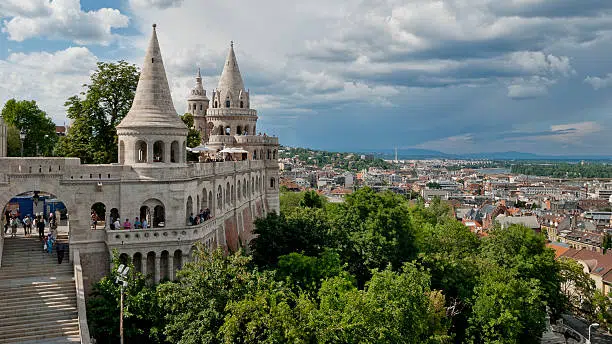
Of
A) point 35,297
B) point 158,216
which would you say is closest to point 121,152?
point 158,216

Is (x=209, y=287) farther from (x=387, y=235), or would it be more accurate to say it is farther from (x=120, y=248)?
(x=387, y=235)

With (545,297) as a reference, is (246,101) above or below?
above

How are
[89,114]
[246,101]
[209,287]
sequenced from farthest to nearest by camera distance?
[246,101], [89,114], [209,287]

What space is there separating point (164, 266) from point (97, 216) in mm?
8753

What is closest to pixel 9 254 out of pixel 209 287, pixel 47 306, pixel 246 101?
pixel 47 306

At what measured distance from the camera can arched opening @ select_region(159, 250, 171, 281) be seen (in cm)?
3568

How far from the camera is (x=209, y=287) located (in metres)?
31.0

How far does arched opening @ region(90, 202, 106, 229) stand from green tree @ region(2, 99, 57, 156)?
78.2 feet

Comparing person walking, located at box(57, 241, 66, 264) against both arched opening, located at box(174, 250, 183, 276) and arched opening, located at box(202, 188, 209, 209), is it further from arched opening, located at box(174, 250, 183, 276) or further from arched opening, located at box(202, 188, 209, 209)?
arched opening, located at box(202, 188, 209, 209)

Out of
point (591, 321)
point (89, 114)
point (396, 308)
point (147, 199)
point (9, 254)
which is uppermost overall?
point (89, 114)

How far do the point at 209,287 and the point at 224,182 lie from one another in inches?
715

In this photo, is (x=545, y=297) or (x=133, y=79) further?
(x=545, y=297)

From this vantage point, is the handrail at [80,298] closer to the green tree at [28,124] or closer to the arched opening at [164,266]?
the arched opening at [164,266]

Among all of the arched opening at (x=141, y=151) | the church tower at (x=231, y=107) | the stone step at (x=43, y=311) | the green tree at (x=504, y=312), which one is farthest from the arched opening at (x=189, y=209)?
the church tower at (x=231, y=107)
